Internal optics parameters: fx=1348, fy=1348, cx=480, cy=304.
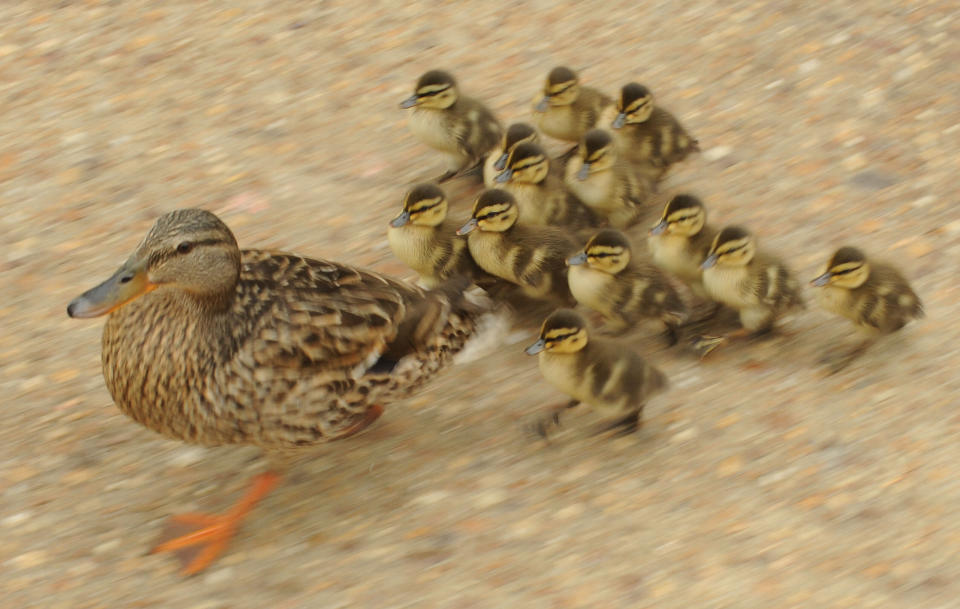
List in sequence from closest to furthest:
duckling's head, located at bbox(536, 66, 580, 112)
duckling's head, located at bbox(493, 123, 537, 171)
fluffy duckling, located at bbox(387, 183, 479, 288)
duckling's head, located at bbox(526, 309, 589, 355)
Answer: duckling's head, located at bbox(526, 309, 589, 355) → fluffy duckling, located at bbox(387, 183, 479, 288) → duckling's head, located at bbox(493, 123, 537, 171) → duckling's head, located at bbox(536, 66, 580, 112)

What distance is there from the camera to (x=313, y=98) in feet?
18.2

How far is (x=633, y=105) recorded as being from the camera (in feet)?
15.9

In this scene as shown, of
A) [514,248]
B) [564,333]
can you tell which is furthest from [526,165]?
[564,333]

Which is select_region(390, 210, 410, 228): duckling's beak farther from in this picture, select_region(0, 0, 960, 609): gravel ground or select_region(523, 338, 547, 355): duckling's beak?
select_region(523, 338, 547, 355): duckling's beak

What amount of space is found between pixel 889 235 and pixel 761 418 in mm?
1118

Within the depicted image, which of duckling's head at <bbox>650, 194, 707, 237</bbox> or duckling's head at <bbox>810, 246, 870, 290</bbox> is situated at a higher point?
duckling's head at <bbox>650, 194, 707, 237</bbox>

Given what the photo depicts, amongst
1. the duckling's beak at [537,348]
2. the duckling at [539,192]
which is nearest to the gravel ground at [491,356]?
the duckling's beak at [537,348]

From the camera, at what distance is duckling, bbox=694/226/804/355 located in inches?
167

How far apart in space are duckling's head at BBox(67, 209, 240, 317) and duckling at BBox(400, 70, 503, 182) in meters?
1.51

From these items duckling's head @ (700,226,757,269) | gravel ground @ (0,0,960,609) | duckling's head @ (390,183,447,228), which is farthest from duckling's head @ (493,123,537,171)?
duckling's head @ (700,226,757,269)

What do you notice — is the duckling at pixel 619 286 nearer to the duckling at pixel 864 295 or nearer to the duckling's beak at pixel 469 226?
the duckling's beak at pixel 469 226

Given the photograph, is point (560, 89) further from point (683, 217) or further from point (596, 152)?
point (683, 217)

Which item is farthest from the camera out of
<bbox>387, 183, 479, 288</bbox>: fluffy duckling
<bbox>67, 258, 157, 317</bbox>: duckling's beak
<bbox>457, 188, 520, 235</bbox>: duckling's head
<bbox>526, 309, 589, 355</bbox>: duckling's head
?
<bbox>387, 183, 479, 288</bbox>: fluffy duckling

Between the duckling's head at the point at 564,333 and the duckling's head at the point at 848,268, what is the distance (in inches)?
31.7
